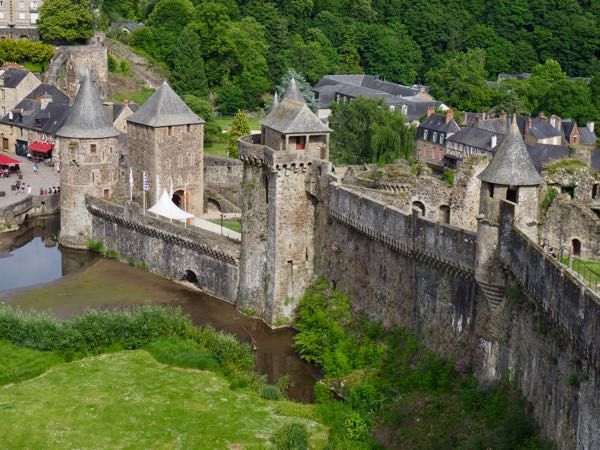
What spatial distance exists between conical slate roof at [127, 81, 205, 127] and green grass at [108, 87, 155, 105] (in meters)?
25.4

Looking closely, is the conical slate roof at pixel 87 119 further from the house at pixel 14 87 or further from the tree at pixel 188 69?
the tree at pixel 188 69

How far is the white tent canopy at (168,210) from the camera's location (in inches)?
1875

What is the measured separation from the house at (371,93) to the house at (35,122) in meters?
21.1

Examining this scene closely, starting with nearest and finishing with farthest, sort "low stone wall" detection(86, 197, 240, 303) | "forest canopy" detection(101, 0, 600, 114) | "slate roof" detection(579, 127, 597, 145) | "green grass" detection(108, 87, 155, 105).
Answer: "low stone wall" detection(86, 197, 240, 303) → "slate roof" detection(579, 127, 597, 145) → "green grass" detection(108, 87, 155, 105) → "forest canopy" detection(101, 0, 600, 114)

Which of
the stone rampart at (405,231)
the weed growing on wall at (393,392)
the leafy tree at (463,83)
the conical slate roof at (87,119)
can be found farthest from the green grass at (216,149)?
the stone rampart at (405,231)

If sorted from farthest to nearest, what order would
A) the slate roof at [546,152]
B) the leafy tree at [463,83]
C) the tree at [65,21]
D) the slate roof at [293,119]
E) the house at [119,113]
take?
the leafy tree at [463,83]
the tree at [65,21]
the house at [119,113]
the slate roof at [546,152]
the slate roof at [293,119]

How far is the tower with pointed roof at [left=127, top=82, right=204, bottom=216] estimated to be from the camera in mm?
51156

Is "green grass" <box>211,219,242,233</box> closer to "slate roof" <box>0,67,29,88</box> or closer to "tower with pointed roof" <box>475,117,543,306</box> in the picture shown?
"tower with pointed roof" <box>475,117,543,306</box>

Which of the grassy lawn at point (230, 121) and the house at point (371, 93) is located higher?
the house at point (371, 93)

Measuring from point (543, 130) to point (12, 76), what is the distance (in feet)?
116

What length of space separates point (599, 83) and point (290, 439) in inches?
2604

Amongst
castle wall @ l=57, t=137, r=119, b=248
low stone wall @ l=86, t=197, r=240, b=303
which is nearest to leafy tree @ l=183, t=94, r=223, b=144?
castle wall @ l=57, t=137, r=119, b=248

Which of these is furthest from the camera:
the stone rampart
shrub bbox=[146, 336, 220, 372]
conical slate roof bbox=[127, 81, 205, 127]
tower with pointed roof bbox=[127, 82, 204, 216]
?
conical slate roof bbox=[127, 81, 205, 127]

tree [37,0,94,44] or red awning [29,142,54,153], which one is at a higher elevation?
tree [37,0,94,44]
